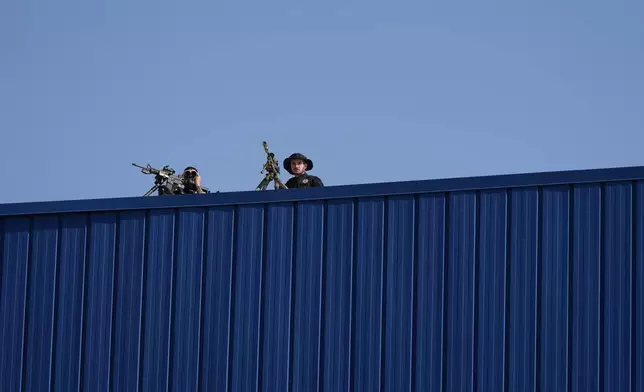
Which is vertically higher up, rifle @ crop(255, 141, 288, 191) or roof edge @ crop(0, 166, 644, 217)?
rifle @ crop(255, 141, 288, 191)

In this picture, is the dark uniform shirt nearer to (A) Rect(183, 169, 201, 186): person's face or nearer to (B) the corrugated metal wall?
(A) Rect(183, 169, 201, 186): person's face

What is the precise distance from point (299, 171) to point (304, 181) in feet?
0.95

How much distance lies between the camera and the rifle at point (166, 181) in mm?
19241

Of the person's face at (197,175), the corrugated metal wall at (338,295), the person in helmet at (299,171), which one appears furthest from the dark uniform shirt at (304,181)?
the corrugated metal wall at (338,295)

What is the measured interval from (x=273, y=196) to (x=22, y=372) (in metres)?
3.18

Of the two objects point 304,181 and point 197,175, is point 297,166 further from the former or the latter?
point 197,175

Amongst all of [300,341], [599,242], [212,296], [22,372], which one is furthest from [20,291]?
[599,242]

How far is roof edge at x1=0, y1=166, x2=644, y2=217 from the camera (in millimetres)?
13586

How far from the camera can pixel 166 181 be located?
21.3 metres

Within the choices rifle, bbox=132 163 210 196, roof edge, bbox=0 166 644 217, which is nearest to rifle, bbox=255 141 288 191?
rifle, bbox=132 163 210 196

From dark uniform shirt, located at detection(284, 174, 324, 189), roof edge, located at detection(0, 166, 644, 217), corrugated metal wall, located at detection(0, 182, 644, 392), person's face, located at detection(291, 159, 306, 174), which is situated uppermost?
person's face, located at detection(291, 159, 306, 174)

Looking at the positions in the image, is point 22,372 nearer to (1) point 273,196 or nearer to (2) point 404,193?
(1) point 273,196

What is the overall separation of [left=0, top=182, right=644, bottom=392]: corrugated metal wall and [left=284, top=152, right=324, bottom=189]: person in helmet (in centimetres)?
309

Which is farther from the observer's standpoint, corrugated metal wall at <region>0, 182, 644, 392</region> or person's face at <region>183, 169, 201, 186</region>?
person's face at <region>183, 169, 201, 186</region>
